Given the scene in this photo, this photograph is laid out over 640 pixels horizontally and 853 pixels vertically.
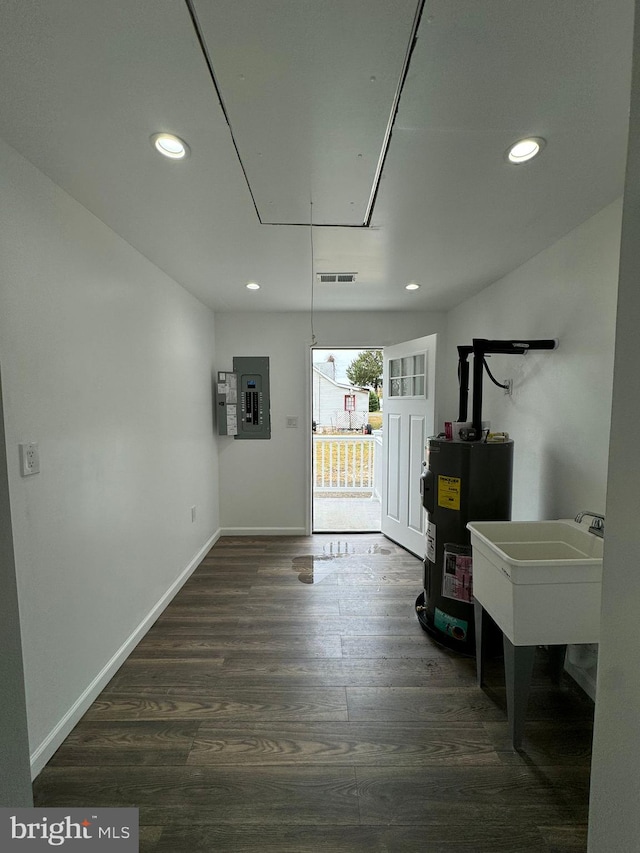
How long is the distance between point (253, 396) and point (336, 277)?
61.8 inches

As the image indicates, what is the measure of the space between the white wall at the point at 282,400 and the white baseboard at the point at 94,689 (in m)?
1.15

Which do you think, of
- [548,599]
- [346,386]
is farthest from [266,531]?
[346,386]

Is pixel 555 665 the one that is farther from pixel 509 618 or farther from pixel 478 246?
pixel 478 246

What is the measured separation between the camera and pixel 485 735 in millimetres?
1473

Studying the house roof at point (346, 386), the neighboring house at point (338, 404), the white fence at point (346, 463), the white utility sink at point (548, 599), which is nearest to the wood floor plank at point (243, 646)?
the white utility sink at point (548, 599)

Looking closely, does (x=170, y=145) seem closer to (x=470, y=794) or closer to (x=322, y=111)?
(x=322, y=111)

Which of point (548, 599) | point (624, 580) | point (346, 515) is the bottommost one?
point (346, 515)

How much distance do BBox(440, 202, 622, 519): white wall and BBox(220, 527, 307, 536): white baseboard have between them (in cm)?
218

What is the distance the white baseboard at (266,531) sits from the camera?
3656 mm

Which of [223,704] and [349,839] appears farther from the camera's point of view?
[223,704]

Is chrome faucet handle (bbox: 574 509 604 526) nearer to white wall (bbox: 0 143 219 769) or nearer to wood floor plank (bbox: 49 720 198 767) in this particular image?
wood floor plank (bbox: 49 720 198 767)

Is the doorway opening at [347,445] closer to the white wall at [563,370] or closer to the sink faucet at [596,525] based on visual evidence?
the white wall at [563,370]

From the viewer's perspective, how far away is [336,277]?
2504mm

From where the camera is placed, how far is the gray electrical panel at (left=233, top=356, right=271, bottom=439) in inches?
139
